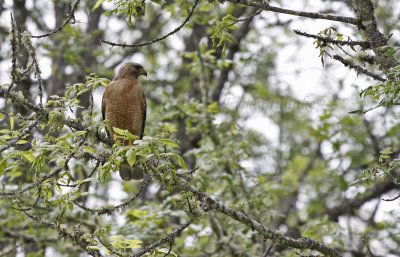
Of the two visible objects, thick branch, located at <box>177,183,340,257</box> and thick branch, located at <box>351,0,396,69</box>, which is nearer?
thick branch, located at <box>351,0,396,69</box>

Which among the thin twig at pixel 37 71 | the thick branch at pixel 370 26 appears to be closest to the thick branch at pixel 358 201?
the thick branch at pixel 370 26

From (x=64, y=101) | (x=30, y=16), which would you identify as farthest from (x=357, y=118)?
(x=30, y=16)

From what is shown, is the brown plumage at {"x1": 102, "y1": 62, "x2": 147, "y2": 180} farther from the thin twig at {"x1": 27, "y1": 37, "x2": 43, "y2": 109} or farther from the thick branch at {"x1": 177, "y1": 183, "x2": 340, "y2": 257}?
the thin twig at {"x1": 27, "y1": 37, "x2": 43, "y2": 109}

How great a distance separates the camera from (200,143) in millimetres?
7738

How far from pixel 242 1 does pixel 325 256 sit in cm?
227

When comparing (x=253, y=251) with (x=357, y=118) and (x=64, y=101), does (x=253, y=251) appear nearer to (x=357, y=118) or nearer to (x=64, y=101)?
(x=357, y=118)

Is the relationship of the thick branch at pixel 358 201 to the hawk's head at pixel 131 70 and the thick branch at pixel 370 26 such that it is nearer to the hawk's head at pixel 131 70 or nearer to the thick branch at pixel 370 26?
the hawk's head at pixel 131 70

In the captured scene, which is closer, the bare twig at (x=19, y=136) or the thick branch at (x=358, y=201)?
the bare twig at (x=19, y=136)

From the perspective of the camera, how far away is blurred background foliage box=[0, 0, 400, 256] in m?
4.34

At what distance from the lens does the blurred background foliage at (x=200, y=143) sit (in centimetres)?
434

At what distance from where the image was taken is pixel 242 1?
4.19 metres

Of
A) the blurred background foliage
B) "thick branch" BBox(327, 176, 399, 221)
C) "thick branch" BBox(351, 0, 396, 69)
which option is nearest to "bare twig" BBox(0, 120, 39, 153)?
the blurred background foliage

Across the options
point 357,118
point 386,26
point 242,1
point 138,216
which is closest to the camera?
point 242,1

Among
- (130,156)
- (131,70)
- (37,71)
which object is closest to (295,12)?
(130,156)
